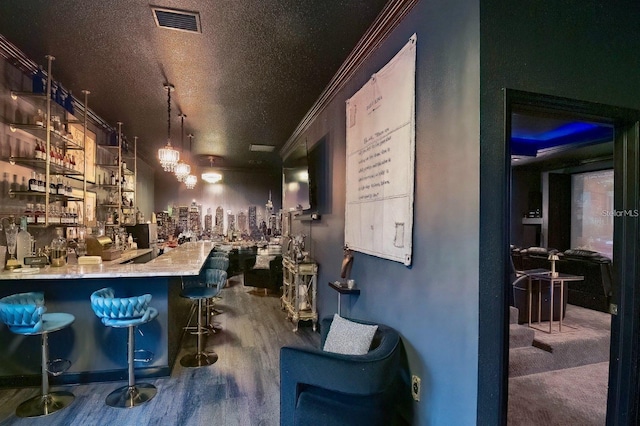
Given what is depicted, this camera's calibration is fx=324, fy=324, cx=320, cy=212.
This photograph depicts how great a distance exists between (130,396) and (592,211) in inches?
312

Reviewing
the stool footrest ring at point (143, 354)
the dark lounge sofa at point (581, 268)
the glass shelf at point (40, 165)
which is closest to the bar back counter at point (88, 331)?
the stool footrest ring at point (143, 354)

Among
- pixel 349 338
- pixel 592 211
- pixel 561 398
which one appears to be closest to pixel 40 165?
pixel 349 338

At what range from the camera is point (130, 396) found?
105 inches

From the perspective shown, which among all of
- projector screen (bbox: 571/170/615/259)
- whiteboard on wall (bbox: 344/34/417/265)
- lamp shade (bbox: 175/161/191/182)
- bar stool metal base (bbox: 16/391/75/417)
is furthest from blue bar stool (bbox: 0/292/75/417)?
projector screen (bbox: 571/170/615/259)

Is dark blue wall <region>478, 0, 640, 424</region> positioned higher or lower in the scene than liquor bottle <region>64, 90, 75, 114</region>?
lower

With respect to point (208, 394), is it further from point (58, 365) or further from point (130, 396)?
point (58, 365)

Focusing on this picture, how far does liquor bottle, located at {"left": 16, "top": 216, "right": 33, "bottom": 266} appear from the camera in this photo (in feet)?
9.84

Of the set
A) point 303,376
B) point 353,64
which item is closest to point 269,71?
point 353,64

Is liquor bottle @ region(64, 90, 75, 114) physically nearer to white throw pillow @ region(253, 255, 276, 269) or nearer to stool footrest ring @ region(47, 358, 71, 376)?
stool footrest ring @ region(47, 358, 71, 376)

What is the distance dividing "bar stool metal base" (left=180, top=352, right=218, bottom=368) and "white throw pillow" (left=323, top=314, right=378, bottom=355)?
1.61 metres

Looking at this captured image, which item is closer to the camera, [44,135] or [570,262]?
[44,135]

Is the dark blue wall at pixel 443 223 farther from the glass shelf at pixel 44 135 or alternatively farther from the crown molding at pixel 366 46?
the glass shelf at pixel 44 135

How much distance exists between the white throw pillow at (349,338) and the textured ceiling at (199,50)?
89.9 inches

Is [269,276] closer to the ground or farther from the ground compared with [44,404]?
farther from the ground
